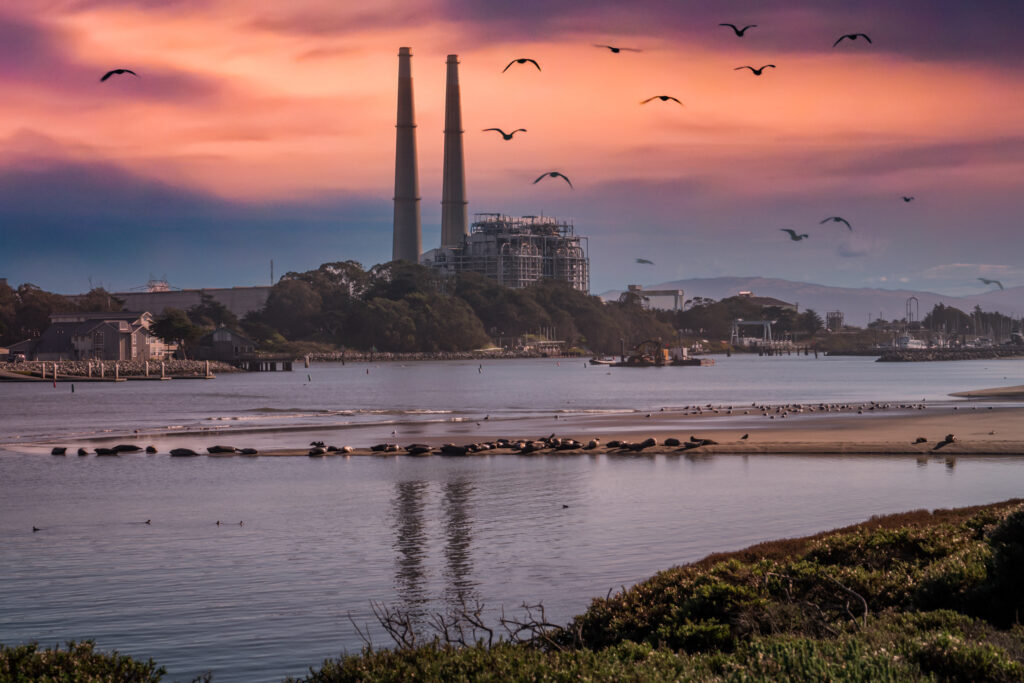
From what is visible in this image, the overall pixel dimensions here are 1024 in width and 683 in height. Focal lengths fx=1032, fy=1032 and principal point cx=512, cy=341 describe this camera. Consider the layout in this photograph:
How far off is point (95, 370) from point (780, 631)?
178 metres

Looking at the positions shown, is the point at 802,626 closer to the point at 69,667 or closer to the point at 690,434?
the point at 69,667

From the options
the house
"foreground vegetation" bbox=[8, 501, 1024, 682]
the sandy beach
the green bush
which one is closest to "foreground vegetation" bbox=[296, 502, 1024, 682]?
"foreground vegetation" bbox=[8, 501, 1024, 682]

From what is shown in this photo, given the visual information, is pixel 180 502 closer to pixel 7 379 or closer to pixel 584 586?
pixel 584 586

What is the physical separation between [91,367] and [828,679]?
596 ft

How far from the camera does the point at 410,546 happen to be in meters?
24.7

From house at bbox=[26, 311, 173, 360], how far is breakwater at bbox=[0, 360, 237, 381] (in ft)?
14.6

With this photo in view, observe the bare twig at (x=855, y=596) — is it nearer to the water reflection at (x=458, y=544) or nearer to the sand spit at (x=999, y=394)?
the water reflection at (x=458, y=544)

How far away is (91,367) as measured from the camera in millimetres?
175375

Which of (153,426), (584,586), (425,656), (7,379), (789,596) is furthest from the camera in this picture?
(7,379)

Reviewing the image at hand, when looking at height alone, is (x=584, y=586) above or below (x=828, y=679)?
below

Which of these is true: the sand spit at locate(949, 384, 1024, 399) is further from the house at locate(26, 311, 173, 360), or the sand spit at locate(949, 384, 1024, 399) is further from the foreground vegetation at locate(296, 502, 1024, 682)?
the house at locate(26, 311, 173, 360)

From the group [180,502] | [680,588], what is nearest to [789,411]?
[180,502]

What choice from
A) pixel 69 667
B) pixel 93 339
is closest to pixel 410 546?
pixel 69 667

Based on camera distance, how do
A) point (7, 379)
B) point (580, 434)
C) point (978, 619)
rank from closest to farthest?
point (978, 619)
point (580, 434)
point (7, 379)
